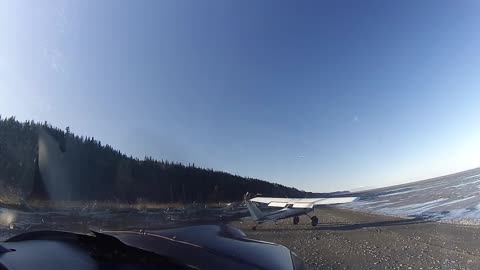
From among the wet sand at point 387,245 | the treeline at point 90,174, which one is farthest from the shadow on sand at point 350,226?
the treeline at point 90,174

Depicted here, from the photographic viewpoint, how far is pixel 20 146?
1147 cm

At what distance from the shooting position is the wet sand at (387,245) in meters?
10.7

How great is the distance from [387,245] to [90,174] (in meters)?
11.4

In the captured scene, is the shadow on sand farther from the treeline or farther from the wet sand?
the treeline

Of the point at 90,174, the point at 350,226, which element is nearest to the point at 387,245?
the point at 350,226

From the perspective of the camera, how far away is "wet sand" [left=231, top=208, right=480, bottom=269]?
10.7m

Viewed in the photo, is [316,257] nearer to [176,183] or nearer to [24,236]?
[176,183]

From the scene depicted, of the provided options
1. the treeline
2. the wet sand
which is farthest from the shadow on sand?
the treeline

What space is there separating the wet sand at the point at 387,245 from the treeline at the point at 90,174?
5.13 feet

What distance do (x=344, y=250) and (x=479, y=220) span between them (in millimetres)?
13167

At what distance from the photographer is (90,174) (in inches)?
370

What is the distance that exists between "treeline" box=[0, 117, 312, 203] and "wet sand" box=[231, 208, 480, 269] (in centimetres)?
156

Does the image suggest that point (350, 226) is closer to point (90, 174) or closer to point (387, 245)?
point (387, 245)

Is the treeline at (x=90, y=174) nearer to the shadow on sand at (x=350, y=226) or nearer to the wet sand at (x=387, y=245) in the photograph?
the wet sand at (x=387, y=245)
